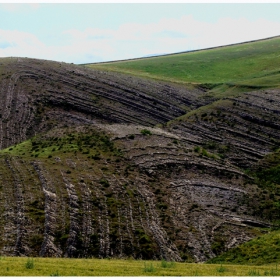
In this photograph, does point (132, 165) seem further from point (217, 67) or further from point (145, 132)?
point (217, 67)

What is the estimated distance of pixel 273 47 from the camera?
143m

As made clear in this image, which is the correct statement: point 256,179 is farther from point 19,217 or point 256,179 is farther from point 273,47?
point 273,47

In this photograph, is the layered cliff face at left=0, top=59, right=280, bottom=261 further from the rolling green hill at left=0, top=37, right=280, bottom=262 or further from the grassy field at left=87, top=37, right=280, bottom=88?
the grassy field at left=87, top=37, right=280, bottom=88

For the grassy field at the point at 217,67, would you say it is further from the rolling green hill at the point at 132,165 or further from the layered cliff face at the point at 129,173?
the layered cliff face at the point at 129,173

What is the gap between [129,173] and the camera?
169ft

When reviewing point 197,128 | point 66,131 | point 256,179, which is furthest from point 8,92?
point 256,179

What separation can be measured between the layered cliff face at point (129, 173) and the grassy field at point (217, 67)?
20.7m

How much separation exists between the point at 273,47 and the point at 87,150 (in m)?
103

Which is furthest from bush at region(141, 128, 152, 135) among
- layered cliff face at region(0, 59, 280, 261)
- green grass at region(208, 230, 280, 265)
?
green grass at region(208, 230, 280, 265)

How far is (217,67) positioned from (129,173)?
77.6 metres

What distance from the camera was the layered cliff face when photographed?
39.5 m

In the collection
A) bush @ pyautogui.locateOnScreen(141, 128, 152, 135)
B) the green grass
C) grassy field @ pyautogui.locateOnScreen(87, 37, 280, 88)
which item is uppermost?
grassy field @ pyautogui.locateOnScreen(87, 37, 280, 88)

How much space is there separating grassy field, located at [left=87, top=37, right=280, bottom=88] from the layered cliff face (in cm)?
2069

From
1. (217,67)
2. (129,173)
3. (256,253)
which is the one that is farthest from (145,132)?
(217,67)
